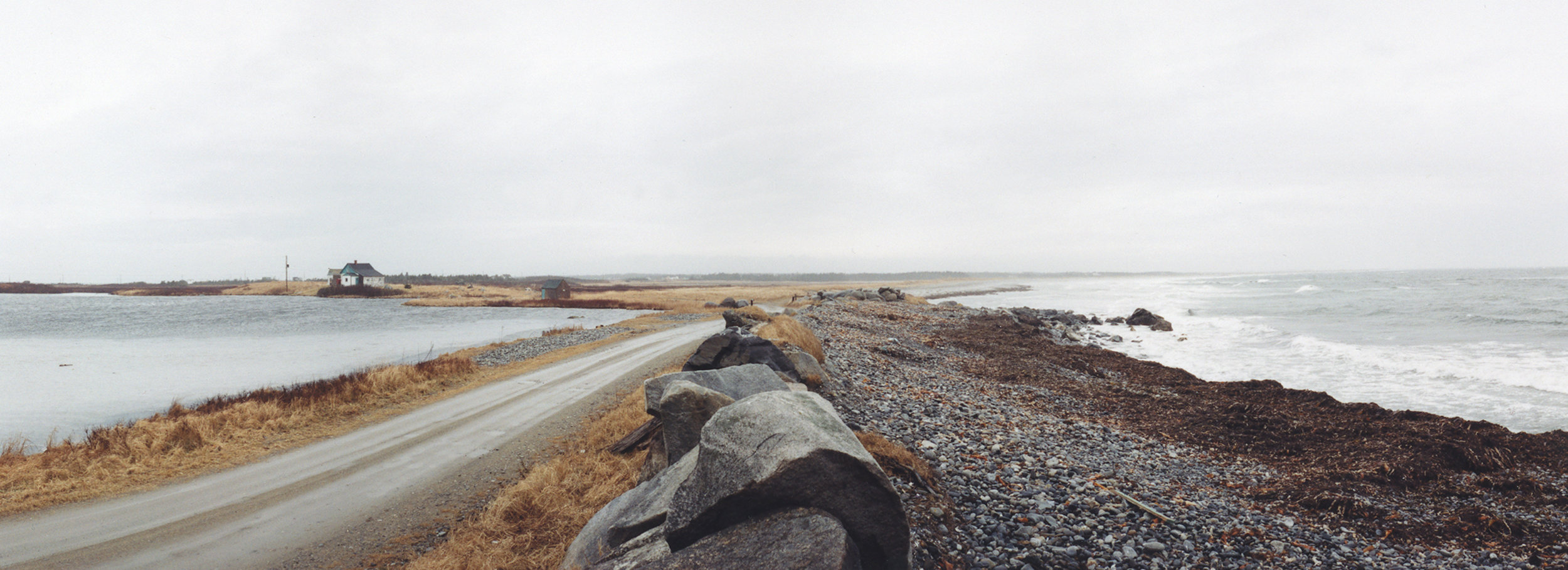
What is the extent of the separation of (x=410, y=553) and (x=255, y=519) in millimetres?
2848

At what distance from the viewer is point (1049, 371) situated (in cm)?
2102

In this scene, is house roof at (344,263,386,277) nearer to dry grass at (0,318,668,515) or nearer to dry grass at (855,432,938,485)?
dry grass at (0,318,668,515)

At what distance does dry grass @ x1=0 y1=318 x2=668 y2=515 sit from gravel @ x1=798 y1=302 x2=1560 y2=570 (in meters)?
11.6

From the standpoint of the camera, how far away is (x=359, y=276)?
366ft

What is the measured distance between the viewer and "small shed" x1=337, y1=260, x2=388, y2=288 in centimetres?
11038

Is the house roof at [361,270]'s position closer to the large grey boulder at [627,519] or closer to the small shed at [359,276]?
the small shed at [359,276]

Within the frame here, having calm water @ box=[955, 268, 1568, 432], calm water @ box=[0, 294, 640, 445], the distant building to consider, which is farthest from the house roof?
calm water @ box=[955, 268, 1568, 432]

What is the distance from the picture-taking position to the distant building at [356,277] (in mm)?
110375

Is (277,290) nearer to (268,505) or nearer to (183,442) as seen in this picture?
(183,442)

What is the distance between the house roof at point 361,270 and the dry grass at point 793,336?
121 meters

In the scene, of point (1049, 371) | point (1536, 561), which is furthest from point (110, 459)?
point (1049, 371)

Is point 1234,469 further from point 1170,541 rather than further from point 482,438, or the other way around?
point 482,438

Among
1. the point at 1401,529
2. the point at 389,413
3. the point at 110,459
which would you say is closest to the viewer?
the point at 1401,529

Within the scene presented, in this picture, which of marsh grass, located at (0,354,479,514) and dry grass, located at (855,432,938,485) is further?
marsh grass, located at (0,354,479,514)
